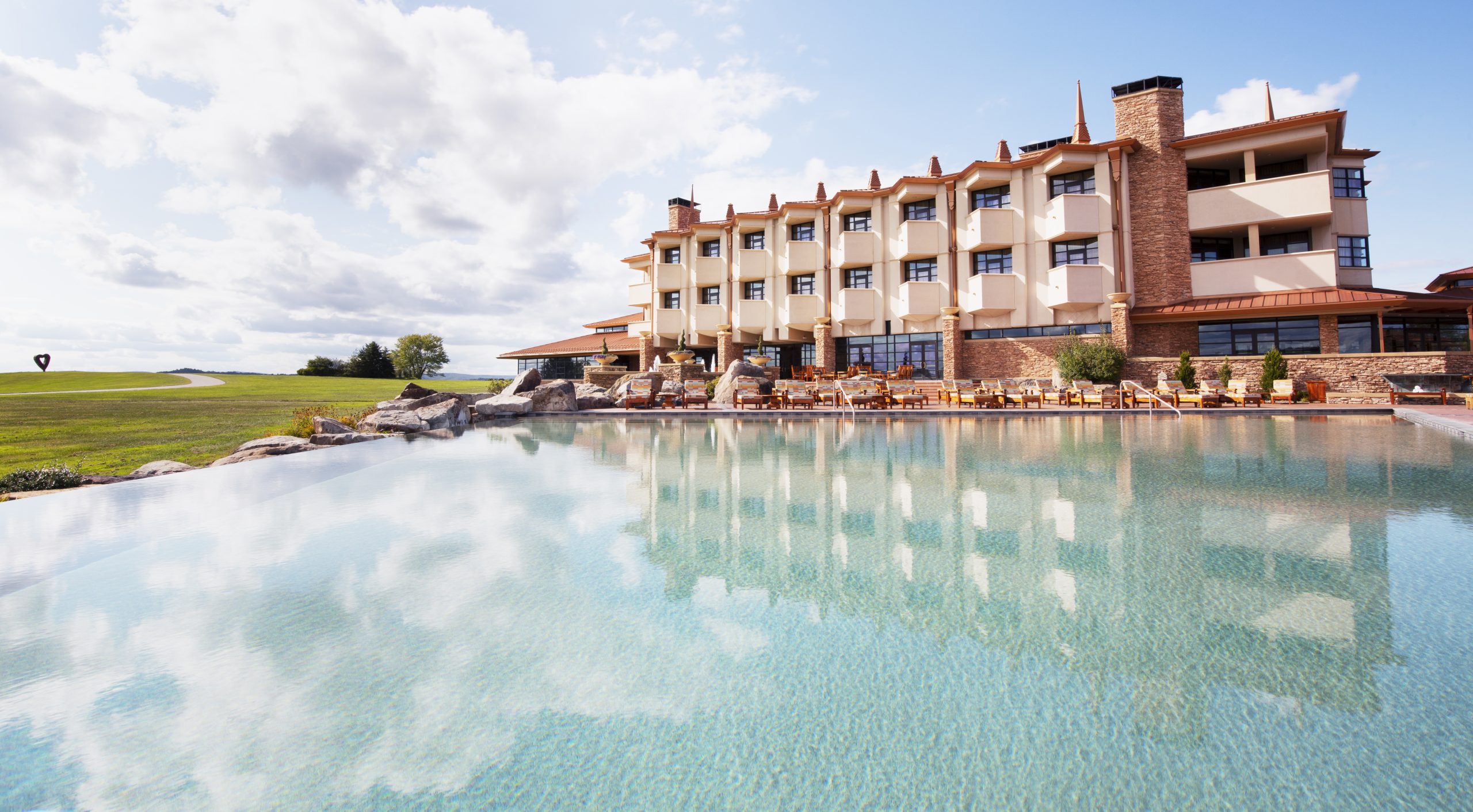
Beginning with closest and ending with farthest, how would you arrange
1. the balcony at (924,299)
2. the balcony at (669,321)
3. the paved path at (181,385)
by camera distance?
1. the paved path at (181,385)
2. the balcony at (924,299)
3. the balcony at (669,321)

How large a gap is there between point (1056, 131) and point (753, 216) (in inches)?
571

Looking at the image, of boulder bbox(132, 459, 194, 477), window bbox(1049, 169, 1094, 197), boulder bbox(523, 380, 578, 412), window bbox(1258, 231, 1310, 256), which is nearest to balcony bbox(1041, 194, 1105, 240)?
window bbox(1049, 169, 1094, 197)

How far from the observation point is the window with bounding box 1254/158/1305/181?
80.7ft

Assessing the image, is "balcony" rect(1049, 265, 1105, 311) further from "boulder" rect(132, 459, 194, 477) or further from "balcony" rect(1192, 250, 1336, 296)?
"boulder" rect(132, 459, 194, 477)

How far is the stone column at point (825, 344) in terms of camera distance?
99.2ft

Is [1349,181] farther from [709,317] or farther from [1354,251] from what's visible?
[709,317]

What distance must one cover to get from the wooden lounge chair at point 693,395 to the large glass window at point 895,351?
31.5 feet

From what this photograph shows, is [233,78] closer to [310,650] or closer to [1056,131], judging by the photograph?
[310,650]

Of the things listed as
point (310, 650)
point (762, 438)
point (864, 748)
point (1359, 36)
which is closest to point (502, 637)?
point (310, 650)

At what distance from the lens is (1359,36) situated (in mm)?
16406

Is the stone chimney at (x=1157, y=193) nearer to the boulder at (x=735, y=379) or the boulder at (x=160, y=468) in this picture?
the boulder at (x=735, y=379)

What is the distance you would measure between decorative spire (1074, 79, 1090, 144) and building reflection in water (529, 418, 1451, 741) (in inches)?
789

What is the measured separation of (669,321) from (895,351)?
1296cm

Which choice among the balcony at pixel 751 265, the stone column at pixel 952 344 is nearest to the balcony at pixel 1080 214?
the stone column at pixel 952 344
